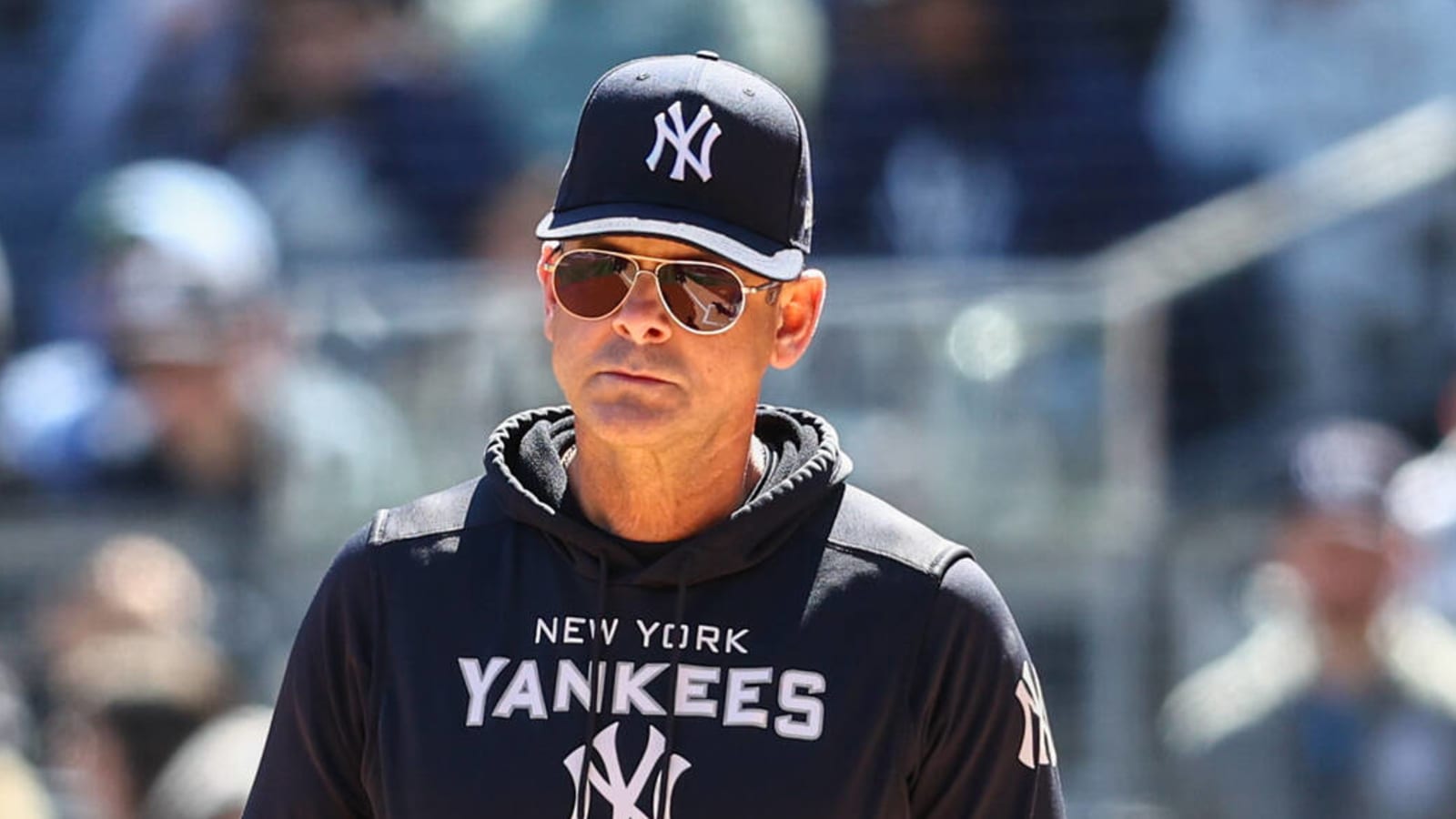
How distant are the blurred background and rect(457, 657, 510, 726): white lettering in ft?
5.15

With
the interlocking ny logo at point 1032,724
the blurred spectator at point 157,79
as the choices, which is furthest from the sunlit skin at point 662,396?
the blurred spectator at point 157,79

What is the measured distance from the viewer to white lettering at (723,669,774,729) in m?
2.22

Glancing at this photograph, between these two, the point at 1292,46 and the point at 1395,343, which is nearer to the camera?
the point at 1395,343

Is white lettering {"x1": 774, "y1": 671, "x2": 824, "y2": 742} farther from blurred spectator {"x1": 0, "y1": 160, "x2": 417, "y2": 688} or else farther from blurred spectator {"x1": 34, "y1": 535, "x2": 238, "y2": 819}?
blurred spectator {"x1": 0, "y1": 160, "x2": 417, "y2": 688}

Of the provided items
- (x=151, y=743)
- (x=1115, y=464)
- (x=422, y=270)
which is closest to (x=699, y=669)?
(x=151, y=743)

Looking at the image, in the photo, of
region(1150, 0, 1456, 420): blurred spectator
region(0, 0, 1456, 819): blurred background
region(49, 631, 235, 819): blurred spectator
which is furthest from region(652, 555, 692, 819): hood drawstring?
region(1150, 0, 1456, 420): blurred spectator

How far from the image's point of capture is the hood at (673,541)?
2.29m

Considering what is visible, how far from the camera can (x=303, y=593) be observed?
217 inches

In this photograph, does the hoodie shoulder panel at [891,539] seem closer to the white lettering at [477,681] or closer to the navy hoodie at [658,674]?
the navy hoodie at [658,674]

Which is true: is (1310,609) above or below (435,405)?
below

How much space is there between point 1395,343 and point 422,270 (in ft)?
8.32

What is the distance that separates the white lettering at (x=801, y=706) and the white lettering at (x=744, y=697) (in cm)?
1

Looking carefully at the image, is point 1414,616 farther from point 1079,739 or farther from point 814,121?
point 814,121

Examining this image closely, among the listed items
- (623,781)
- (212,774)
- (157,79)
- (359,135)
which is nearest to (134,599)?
(212,774)
